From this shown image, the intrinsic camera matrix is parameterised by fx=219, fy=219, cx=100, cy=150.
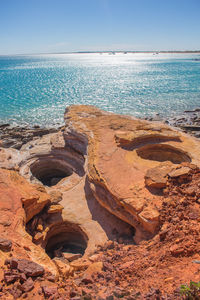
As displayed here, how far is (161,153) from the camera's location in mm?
16844

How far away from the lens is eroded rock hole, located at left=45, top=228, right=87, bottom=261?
1355 cm

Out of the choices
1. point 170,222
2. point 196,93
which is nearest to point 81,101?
point 196,93

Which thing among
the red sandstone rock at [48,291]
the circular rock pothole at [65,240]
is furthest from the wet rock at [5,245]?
the circular rock pothole at [65,240]

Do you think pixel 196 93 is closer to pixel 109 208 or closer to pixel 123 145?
pixel 123 145

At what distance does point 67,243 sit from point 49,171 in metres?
9.17

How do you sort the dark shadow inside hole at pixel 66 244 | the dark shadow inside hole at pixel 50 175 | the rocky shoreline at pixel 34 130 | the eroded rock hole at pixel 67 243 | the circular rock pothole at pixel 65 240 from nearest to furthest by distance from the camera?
the circular rock pothole at pixel 65 240, the eroded rock hole at pixel 67 243, the dark shadow inside hole at pixel 66 244, the dark shadow inside hole at pixel 50 175, the rocky shoreline at pixel 34 130

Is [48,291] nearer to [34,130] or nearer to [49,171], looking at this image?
[49,171]

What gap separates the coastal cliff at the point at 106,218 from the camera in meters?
6.64

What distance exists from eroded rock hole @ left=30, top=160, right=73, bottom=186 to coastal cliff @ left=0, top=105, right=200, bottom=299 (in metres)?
0.31

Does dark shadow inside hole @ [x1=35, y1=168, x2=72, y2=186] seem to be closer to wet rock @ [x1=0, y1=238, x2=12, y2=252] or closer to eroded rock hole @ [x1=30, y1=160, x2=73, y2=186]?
eroded rock hole @ [x1=30, y1=160, x2=73, y2=186]

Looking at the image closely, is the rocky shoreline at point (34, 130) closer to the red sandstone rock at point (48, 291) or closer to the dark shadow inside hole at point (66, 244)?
the dark shadow inside hole at point (66, 244)

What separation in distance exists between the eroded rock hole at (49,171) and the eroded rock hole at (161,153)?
24.4 feet

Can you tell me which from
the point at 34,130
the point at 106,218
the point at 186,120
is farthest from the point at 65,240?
the point at 186,120

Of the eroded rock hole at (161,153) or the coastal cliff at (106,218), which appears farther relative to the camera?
the eroded rock hole at (161,153)
